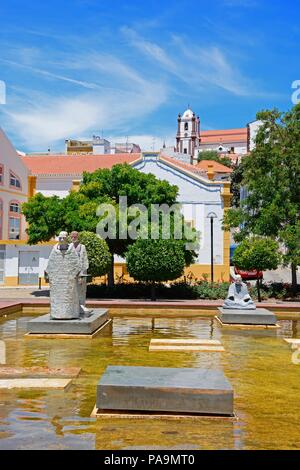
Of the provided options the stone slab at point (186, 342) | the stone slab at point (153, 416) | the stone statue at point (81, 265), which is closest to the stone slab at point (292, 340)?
the stone slab at point (186, 342)

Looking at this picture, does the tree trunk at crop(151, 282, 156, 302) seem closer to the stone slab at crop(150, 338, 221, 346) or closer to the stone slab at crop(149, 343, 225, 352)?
the stone slab at crop(150, 338, 221, 346)

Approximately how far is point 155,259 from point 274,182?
7.96m

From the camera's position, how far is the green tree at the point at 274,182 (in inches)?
1073

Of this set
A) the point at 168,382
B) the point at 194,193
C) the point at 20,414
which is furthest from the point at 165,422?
the point at 194,193

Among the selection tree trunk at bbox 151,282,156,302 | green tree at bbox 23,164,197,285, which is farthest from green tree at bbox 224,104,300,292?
tree trunk at bbox 151,282,156,302

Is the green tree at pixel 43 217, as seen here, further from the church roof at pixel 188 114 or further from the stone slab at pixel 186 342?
the church roof at pixel 188 114

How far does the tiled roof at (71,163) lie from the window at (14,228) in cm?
623

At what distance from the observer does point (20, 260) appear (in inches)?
1361

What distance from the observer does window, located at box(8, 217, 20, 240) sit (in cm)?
4354

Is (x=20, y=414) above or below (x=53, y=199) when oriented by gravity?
below

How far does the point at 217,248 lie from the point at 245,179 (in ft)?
28.7

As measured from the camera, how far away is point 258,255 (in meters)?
25.4

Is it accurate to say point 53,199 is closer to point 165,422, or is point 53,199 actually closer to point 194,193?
point 194,193

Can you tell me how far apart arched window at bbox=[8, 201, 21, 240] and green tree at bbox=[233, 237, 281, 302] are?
2273 cm
